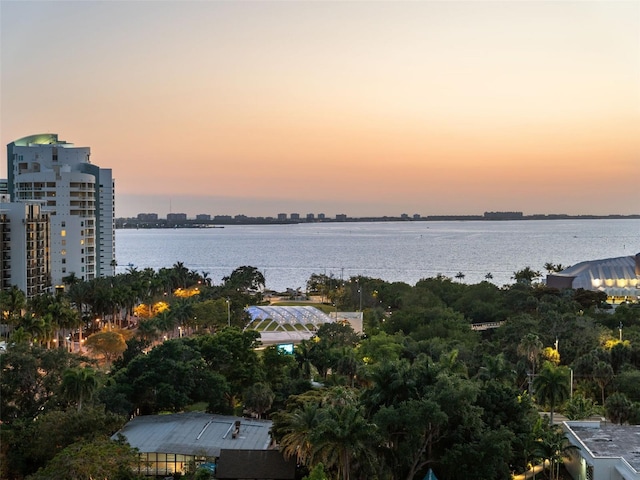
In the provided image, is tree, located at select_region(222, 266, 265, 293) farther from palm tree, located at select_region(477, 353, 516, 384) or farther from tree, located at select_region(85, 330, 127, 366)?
palm tree, located at select_region(477, 353, 516, 384)

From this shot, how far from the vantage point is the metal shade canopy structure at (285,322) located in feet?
252

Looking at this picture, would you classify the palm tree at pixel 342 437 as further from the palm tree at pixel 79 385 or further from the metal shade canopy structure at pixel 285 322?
the metal shade canopy structure at pixel 285 322

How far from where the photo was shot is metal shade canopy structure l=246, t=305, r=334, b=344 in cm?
7669

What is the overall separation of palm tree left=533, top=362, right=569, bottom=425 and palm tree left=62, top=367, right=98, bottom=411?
27.8 meters

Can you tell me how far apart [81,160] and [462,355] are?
301 ft

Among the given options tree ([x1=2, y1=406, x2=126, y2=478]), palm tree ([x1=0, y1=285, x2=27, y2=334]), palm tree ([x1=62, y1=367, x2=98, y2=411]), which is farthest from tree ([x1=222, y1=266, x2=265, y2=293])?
tree ([x1=2, y1=406, x2=126, y2=478])

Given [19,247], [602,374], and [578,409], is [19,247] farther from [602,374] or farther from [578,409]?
[578,409]

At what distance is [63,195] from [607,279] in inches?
3643

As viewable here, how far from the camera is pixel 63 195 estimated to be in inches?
4419

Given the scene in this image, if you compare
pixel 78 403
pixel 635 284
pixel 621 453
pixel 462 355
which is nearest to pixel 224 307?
pixel 462 355

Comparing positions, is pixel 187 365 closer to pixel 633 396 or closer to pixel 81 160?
pixel 633 396

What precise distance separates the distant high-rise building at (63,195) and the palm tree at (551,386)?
83564 mm

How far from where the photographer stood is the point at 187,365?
148ft

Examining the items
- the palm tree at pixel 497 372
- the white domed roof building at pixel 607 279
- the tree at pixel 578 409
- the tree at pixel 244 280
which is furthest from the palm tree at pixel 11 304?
the white domed roof building at pixel 607 279
